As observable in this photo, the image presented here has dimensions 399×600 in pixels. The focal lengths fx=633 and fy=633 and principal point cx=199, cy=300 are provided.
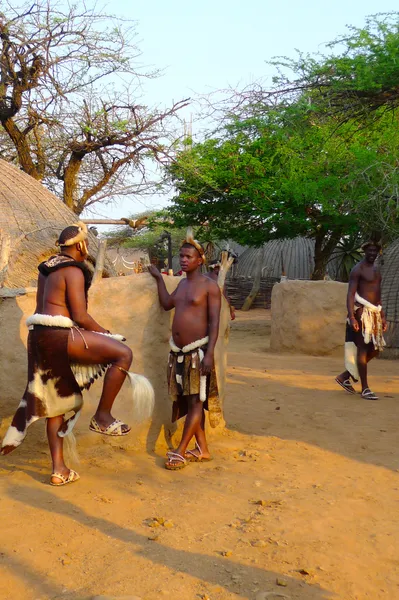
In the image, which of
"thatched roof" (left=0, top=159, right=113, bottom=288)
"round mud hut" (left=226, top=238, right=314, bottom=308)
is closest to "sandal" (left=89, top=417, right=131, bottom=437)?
"thatched roof" (left=0, top=159, right=113, bottom=288)

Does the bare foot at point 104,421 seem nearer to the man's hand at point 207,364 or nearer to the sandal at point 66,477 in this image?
the sandal at point 66,477

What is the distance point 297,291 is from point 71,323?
291 inches

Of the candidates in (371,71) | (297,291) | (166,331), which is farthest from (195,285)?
(297,291)

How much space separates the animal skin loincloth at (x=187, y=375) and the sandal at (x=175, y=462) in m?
0.42

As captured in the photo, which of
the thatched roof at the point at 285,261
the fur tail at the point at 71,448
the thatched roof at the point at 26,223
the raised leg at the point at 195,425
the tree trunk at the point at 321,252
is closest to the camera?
the fur tail at the point at 71,448

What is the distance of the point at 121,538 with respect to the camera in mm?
3080

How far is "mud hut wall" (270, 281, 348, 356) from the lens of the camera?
1038cm

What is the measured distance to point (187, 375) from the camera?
4.41 metres

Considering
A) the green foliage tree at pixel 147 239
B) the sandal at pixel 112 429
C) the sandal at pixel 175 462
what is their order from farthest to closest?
the green foliage tree at pixel 147 239
the sandal at pixel 175 462
the sandal at pixel 112 429

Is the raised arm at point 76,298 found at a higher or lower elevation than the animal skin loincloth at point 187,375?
higher

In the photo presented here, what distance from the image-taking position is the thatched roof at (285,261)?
2341 centimetres

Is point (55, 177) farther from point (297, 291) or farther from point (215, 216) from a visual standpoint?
point (297, 291)

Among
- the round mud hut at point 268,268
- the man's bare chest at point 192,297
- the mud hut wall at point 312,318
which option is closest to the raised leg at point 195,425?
the man's bare chest at point 192,297

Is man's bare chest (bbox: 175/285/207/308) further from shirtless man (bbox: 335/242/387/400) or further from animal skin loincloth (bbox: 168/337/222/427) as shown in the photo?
shirtless man (bbox: 335/242/387/400)
